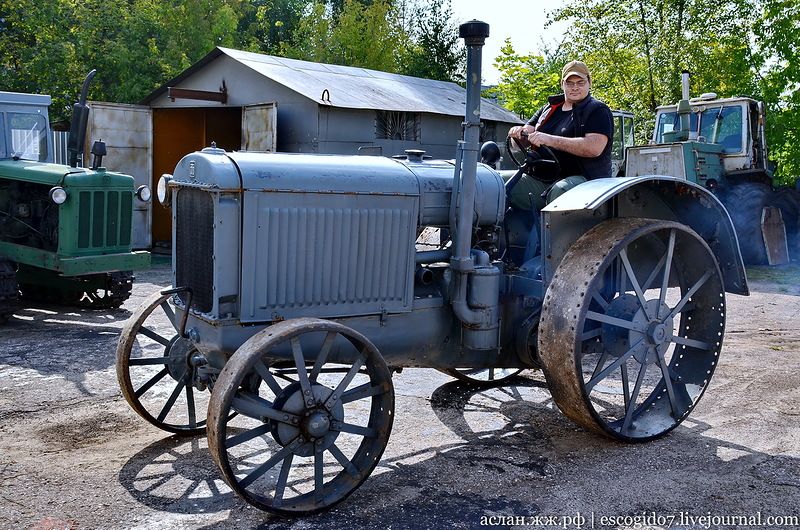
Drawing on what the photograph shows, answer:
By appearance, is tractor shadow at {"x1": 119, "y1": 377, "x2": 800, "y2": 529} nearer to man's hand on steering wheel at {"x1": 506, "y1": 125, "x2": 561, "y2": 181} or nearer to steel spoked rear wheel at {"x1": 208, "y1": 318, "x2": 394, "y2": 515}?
steel spoked rear wheel at {"x1": 208, "y1": 318, "x2": 394, "y2": 515}

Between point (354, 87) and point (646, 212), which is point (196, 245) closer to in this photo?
point (646, 212)

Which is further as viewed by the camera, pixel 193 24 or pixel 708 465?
pixel 193 24

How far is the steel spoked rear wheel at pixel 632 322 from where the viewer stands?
3.96 m

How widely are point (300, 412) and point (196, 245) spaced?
95 cm

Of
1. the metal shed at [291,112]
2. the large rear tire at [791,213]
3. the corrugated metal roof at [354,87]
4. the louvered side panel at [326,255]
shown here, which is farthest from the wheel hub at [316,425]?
the large rear tire at [791,213]

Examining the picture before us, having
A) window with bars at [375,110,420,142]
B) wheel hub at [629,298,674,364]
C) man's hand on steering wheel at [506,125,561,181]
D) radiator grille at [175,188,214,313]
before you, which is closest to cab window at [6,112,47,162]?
window with bars at [375,110,420,142]

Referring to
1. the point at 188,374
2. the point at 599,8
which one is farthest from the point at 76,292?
the point at 599,8

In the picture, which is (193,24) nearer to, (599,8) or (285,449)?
(599,8)

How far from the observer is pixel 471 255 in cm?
418

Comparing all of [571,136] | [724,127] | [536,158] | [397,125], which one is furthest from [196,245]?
[724,127]

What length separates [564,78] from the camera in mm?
4617

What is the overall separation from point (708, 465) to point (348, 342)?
185 centimetres

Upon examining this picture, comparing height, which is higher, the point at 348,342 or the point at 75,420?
the point at 348,342

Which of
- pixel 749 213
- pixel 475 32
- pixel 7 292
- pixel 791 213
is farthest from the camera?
pixel 791 213
